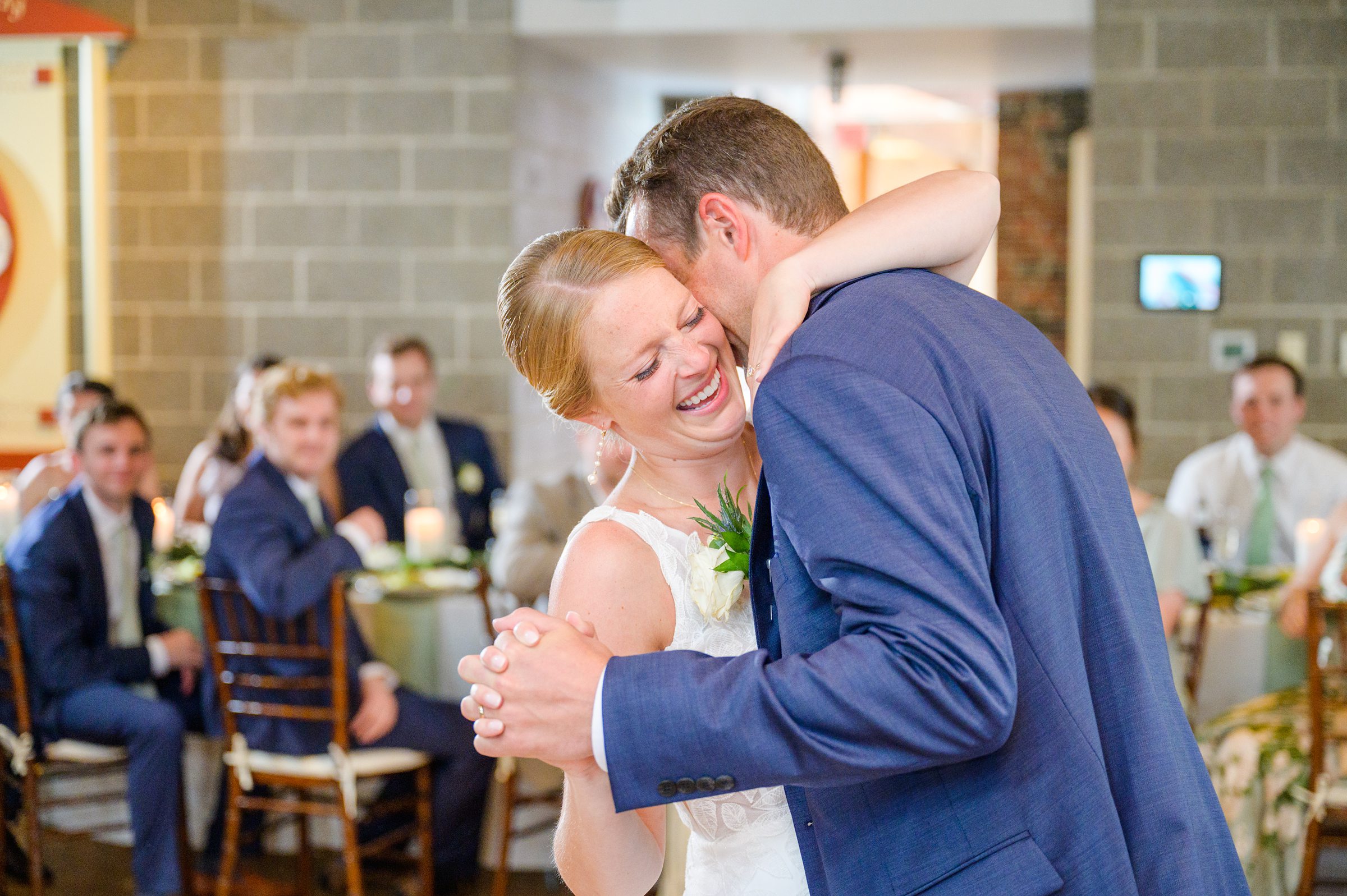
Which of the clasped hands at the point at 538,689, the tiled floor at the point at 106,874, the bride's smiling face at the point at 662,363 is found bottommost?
the tiled floor at the point at 106,874

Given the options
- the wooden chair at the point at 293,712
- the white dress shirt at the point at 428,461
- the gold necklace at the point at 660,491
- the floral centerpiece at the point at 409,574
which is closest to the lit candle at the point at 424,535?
the floral centerpiece at the point at 409,574

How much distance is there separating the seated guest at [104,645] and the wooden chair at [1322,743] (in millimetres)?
3163

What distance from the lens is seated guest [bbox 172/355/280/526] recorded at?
5.36m

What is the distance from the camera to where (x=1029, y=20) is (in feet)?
19.1

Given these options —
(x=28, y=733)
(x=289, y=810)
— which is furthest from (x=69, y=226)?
(x=289, y=810)

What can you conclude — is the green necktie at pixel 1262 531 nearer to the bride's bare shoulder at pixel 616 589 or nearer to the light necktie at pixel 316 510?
the light necktie at pixel 316 510

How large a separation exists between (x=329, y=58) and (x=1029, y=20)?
3.24m

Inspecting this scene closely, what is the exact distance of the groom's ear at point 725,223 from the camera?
1389 millimetres

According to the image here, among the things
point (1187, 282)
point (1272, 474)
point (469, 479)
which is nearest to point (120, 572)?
point (469, 479)

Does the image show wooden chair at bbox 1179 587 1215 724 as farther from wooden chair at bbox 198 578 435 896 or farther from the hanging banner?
the hanging banner

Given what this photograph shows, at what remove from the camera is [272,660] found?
12.5ft

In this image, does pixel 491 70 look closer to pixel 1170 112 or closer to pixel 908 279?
pixel 1170 112

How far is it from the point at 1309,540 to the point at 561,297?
10.8ft

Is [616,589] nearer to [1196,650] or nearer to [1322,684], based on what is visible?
[1322,684]
